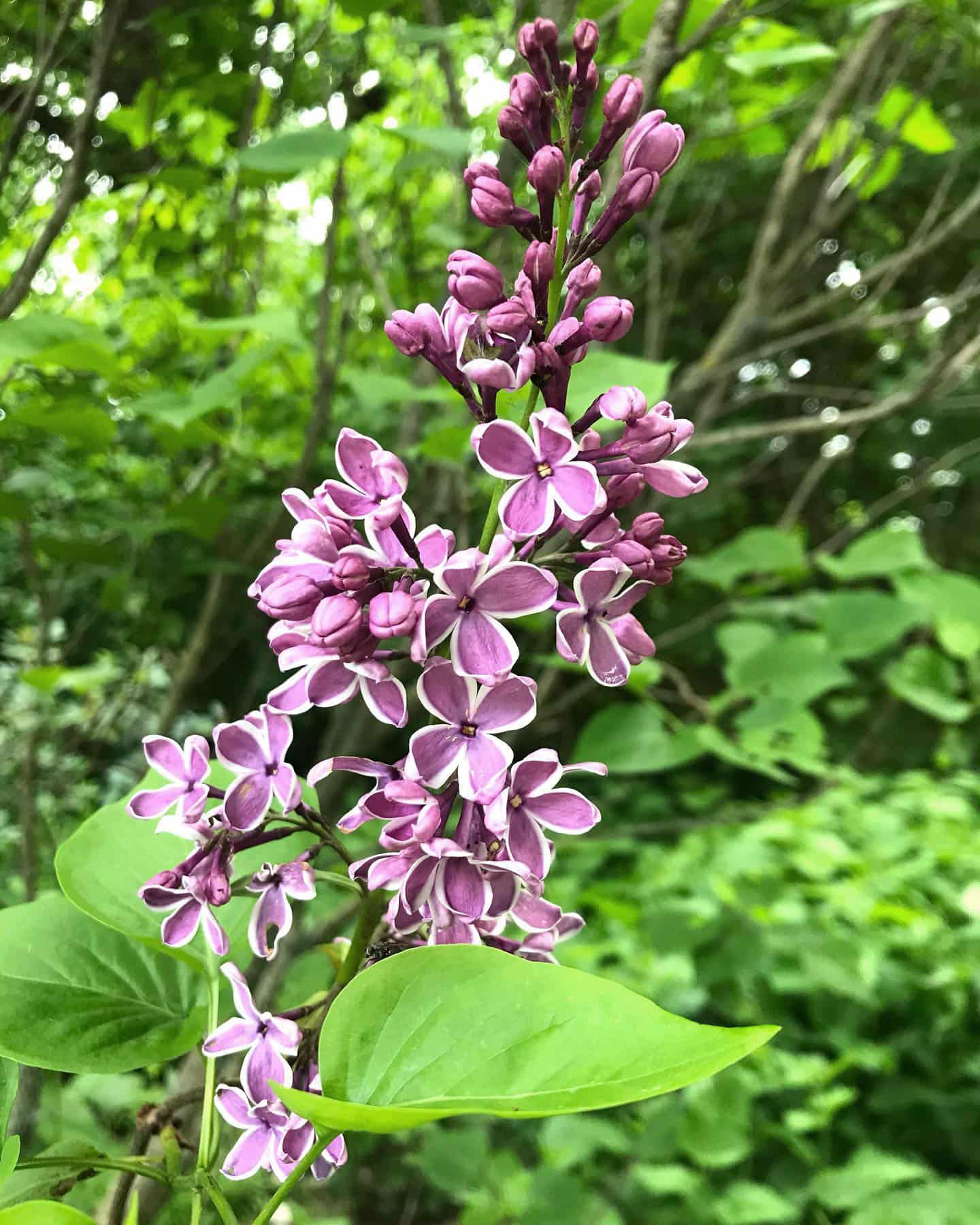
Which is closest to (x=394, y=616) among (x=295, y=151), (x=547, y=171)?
(x=547, y=171)

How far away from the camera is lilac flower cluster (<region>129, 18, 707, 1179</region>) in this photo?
416 mm

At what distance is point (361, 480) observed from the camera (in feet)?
1.53

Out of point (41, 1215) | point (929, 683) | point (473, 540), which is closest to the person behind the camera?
point (41, 1215)

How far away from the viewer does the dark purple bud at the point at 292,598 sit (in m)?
0.43

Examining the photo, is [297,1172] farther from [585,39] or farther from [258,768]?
[585,39]

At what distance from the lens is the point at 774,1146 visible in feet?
4.88

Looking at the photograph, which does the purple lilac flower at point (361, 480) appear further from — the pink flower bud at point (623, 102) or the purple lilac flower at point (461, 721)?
the pink flower bud at point (623, 102)

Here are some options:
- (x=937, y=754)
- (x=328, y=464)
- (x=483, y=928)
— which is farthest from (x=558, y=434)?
(x=937, y=754)

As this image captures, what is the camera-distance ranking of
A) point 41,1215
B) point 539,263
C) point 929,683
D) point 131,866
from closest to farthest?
point 41,1215 < point 539,263 < point 131,866 < point 929,683

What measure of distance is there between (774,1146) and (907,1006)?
37cm

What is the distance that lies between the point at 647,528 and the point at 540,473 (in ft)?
0.25

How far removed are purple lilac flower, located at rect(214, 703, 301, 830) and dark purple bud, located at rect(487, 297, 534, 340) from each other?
223 millimetres

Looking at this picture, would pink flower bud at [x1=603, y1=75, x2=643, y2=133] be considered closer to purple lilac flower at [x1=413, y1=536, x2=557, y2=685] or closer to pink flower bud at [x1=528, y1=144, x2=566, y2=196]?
pink flower bud at [x1=528, y1=144, x2=566, y2=196]

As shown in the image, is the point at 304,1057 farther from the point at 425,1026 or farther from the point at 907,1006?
the point at 907,1006
